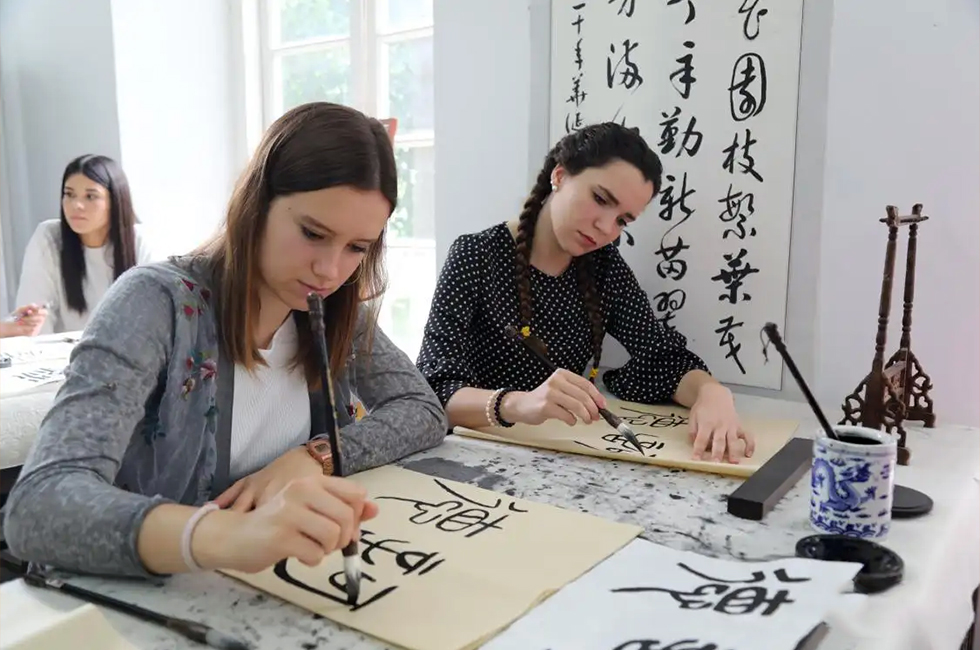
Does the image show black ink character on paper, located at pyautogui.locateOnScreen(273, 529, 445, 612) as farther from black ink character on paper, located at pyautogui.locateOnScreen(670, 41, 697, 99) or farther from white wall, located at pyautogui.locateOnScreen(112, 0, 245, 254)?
white wall, located at pyautogui.locateOnScreen(112, 0, 245, 254)

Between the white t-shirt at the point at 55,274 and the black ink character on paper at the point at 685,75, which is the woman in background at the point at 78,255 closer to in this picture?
the white t-shirt at the point at 55,274

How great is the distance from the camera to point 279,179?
802 mm

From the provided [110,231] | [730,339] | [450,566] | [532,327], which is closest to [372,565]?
[450,566]

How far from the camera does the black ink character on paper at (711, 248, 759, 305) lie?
1331 mm

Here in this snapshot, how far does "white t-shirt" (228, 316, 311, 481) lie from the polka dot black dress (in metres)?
0.28

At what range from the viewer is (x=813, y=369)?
129cm

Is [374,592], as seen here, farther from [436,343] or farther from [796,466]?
[436,343]

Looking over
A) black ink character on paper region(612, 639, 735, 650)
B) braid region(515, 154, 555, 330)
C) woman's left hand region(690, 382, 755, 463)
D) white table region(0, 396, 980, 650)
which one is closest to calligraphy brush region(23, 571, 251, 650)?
white table region(0, 396, 980, 650)

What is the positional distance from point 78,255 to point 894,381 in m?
2.39

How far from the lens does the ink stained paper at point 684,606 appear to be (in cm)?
52

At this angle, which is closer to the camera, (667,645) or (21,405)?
(667,645)

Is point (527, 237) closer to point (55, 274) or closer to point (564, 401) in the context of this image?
point (564, 401)

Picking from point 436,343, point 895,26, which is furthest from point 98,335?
point 895,26

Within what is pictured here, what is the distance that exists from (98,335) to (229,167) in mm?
2224
